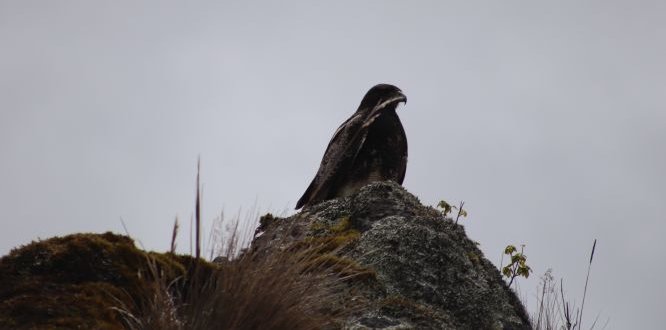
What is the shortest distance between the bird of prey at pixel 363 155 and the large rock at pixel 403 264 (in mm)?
2006

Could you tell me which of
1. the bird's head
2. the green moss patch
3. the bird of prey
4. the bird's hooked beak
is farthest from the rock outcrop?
the bird's head

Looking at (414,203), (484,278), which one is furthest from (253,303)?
(414,203)

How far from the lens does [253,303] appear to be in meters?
3.51

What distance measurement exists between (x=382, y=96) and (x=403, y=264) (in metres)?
3.96

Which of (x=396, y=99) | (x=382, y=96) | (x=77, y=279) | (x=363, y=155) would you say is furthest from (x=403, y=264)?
(x=382, y=96)

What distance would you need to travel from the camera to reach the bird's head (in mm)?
8391

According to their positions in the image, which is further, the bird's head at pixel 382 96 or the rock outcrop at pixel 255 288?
the bird's head at pixel 382 96

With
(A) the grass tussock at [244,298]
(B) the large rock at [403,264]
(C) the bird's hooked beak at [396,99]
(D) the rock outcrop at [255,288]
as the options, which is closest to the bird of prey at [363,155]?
(C) the bird's hooked beak at [396,99]

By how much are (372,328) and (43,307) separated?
148 centimetres

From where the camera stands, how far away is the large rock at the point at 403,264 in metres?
4.22

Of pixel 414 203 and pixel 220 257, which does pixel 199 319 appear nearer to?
pixel 220 257

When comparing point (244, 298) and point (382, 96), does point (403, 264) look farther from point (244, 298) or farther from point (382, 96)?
point (382, 96)

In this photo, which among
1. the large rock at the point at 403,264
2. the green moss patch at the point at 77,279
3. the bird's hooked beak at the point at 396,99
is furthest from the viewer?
the bird's hooked beak at the point at 396,99

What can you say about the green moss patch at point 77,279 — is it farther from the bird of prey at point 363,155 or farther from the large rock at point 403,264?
the bird of prey at point 363,155
